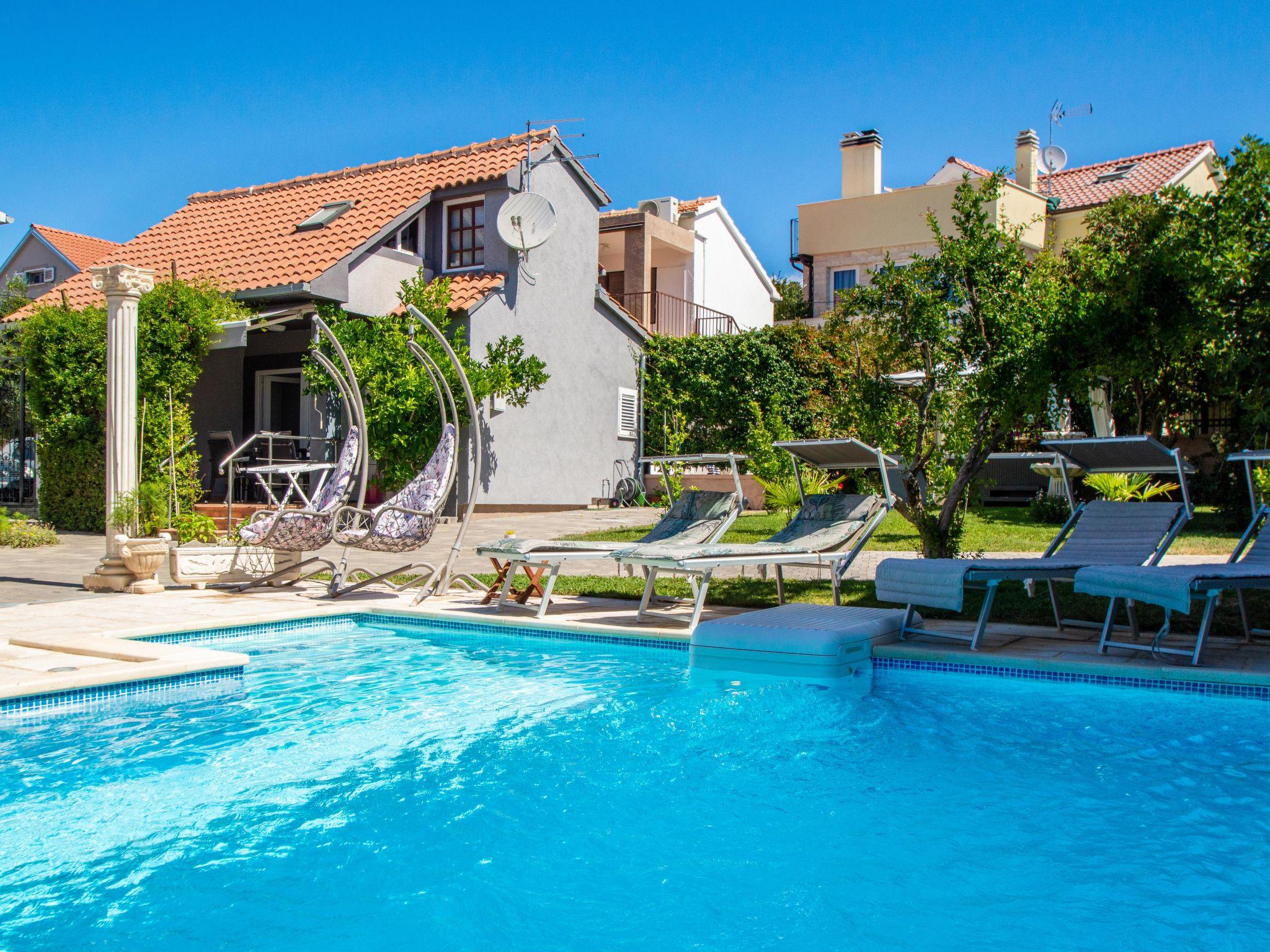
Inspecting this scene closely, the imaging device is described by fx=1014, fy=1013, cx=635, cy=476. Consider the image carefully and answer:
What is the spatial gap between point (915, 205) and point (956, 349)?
21.0 m

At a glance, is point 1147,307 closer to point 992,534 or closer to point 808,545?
point 808,545

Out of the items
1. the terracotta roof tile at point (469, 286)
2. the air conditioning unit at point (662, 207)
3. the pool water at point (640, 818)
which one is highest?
the air conditioning unit at point (662, 207)

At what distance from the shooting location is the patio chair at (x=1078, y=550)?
676 centimetres

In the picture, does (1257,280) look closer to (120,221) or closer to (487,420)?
(487,420)

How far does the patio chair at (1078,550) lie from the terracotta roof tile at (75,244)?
1276 inches

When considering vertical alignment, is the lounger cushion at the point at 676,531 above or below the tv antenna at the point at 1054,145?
below

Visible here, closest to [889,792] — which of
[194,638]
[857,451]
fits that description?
[857,451]

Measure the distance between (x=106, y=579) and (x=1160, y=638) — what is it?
9.20 m

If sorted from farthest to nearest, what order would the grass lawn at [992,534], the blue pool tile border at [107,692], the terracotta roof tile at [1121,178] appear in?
the terracotta roof tile at [1121,178] < the grass lawn at [992,534] < the blue pool tile border at [107,692]

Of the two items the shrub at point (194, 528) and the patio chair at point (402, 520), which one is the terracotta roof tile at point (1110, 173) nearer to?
the patio chair at point (402, 520)

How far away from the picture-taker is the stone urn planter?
32.0ft

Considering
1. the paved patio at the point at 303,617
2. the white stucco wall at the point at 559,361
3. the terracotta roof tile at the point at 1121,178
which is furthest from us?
the terracotta roof tile at the point at 1121,178

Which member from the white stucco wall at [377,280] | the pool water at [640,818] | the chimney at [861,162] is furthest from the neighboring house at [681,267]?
the pool water at [640,818]

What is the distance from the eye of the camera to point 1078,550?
24.7ft
